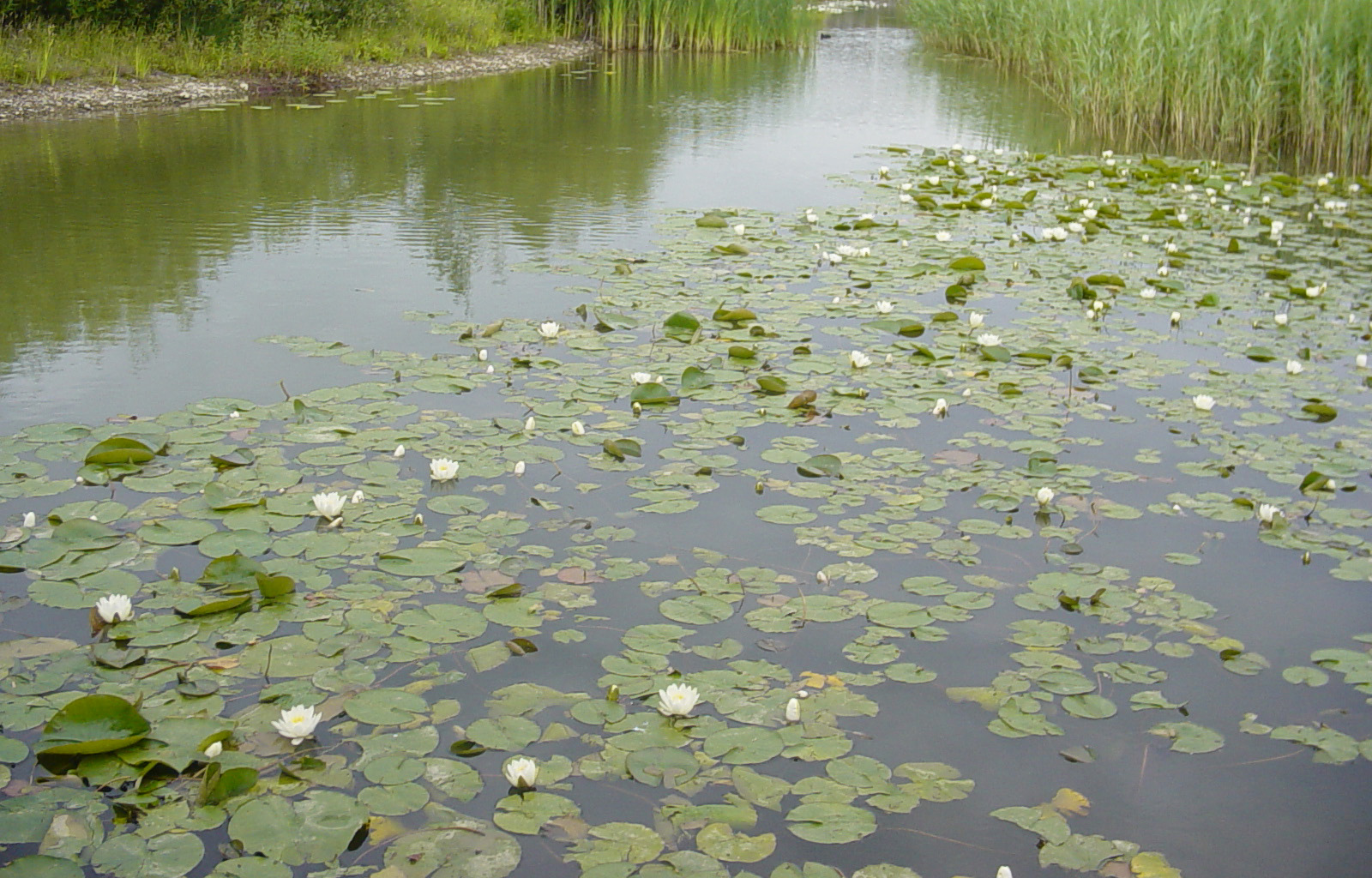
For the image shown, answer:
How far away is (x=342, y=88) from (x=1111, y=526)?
1079cm

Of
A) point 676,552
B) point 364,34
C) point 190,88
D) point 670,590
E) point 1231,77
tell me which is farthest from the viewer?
point 364,34

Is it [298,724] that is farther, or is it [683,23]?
[683,23]

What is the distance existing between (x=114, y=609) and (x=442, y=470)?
0.94m

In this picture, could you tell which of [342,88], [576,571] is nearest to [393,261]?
[576,571]

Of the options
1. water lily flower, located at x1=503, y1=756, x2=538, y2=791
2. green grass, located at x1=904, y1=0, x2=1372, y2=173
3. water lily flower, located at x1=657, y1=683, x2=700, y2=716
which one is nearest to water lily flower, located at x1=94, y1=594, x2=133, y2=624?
water lily flower, located at x1=503, y1=756, x2=538, y2=791

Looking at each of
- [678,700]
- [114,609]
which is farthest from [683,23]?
[678,700]

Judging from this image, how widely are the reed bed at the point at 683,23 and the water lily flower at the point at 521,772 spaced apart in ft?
56.3

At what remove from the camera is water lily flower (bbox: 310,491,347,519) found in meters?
2.84

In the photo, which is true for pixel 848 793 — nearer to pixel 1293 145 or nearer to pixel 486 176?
pixel 486 176

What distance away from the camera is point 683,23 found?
17.8 metres

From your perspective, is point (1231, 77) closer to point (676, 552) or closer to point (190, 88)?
point (676, 552)

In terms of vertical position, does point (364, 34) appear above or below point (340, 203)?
above

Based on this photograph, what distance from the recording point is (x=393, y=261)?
5516 mm

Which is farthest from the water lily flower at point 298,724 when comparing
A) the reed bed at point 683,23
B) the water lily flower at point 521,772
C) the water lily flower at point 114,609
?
the reed bed at point 683,23
